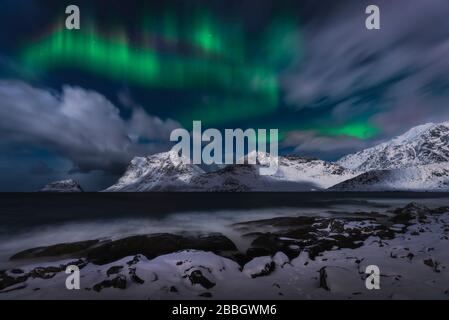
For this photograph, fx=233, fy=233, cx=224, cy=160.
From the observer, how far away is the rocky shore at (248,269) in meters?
10.3

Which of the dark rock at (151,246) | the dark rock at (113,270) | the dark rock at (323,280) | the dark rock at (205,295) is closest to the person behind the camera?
the dark rock at (205,295)

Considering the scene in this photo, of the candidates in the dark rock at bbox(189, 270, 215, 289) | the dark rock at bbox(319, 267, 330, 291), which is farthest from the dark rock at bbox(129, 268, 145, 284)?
the dark rock at bbox(319, 267, 330, 291)

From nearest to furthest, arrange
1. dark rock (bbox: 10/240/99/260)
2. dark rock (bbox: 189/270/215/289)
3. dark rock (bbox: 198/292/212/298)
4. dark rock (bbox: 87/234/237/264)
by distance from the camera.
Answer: dark rock (bbox: 198/292/212/298) < dark rock (bbox: 189/270/215/289) < dark rock (bbox: 87/234/237/264) < dark rock (bbox: 10/240/99/260)

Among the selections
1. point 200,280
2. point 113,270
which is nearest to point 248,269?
point 200,280

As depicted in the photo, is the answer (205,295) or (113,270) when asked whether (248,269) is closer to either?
(205,295)

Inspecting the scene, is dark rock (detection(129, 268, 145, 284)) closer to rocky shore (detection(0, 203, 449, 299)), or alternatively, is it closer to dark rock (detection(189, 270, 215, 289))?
rocky shore (detection(0, 203, 449, 299))

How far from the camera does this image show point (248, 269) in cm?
1264

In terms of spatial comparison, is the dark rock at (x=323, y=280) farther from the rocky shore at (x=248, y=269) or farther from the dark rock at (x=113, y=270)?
the dark rock at (x=113, y=270)

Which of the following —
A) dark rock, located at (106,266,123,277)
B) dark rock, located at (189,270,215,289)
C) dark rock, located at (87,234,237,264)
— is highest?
dark rock, located at (106,266,123,277)

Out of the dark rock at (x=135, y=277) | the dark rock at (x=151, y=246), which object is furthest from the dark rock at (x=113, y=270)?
the dark rock at (x=151, y=246)

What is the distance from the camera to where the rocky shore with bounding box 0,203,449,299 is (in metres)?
10.3
